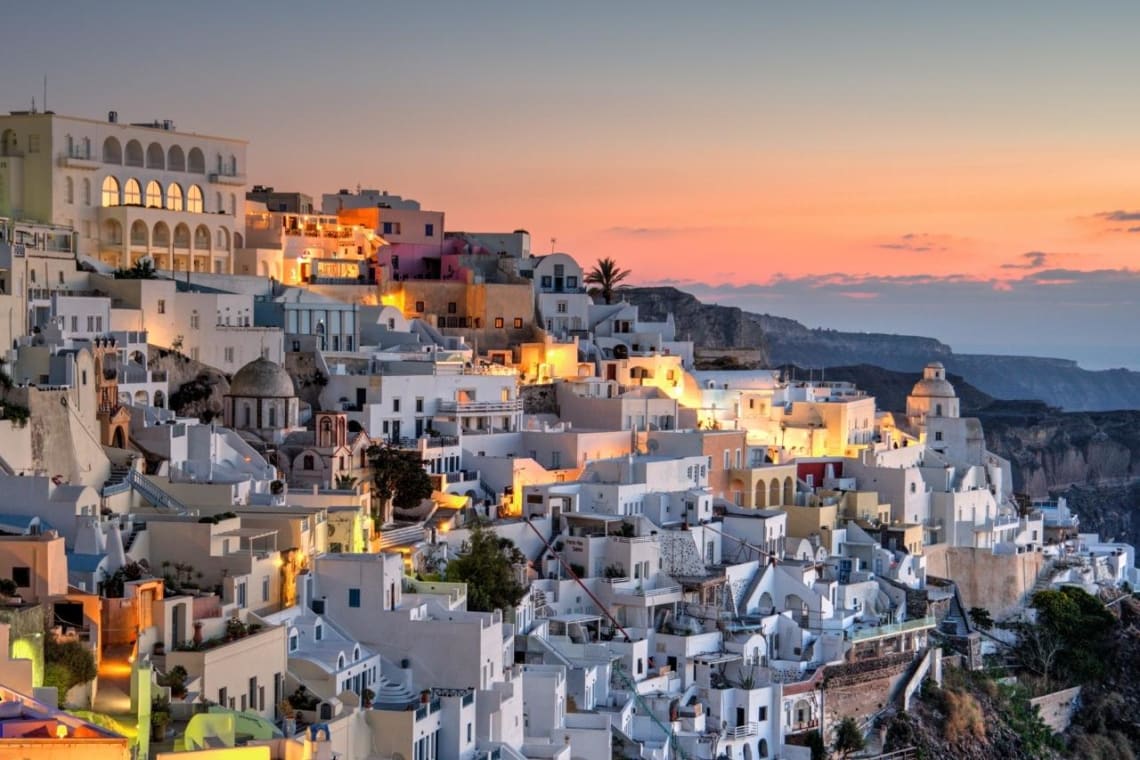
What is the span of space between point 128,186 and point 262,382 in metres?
12.2

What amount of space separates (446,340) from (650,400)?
6.28 m

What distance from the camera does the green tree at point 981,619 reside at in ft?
172

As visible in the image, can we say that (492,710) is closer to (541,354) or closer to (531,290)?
(541,354)

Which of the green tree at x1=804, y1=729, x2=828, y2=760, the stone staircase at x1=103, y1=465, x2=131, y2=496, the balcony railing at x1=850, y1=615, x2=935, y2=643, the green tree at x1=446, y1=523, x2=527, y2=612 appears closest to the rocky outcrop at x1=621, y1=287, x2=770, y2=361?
the balcony railing at x1=850, y1=615, x2=935, y2=643

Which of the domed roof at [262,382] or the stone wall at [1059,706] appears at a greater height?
the domed roof at [262,382]

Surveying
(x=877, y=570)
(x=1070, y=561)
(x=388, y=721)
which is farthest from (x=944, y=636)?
(x=388, y=721)

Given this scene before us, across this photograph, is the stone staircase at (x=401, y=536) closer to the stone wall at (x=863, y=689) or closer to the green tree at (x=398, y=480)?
the green tree at (x=398, y=480)

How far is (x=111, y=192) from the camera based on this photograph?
51219 mm

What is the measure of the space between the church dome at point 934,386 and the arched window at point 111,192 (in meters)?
27.6

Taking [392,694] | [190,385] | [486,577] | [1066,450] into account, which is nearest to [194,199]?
[190,385]

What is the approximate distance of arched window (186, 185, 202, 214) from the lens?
5403 centimetres

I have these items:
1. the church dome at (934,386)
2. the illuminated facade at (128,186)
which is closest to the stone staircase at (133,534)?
the illuminated facade at (128,186)

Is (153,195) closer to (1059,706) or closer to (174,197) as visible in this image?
(174,197)

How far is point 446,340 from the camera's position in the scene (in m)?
54.2
